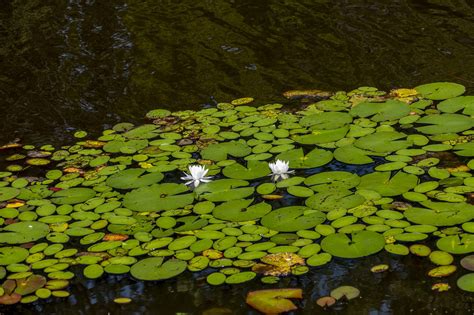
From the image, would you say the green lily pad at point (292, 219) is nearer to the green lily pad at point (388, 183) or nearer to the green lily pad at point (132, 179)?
the green lily pad at point (388, 183)

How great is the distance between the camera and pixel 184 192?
3896 millimetres

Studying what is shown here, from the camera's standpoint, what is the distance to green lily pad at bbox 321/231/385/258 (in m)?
3.28

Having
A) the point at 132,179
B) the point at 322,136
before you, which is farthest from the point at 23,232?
the point at 322,136

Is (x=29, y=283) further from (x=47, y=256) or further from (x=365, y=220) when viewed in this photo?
(x=365, y=220)

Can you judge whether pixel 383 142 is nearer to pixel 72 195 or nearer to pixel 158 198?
pixel 158 198

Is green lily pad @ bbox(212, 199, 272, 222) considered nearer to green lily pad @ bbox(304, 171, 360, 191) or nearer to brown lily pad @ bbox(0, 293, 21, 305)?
green lily pad @ bbox(304, 171, 360, 191)

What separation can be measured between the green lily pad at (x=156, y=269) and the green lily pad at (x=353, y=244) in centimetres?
60

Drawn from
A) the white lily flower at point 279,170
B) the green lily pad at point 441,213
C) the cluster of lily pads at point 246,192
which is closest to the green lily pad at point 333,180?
the cluster of lily pads at point 246,192

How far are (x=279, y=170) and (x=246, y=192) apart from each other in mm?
213

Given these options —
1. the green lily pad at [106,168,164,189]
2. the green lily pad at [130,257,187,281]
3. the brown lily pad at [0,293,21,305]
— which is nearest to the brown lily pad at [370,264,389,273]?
the green lily pad at [130,257,187,281]

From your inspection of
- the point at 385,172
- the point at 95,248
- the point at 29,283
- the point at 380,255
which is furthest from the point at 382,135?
the point at 29,283

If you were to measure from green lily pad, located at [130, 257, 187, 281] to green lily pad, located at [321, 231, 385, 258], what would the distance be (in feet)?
1.96

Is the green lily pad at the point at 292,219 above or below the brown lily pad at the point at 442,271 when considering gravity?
above

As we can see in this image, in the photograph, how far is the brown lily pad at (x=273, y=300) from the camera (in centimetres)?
304
